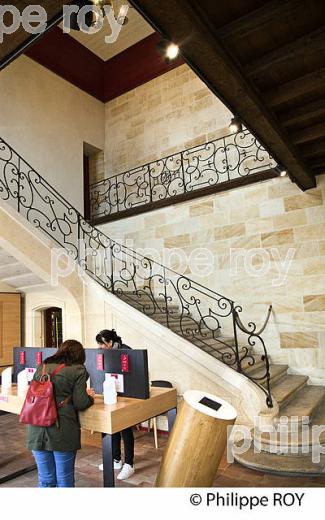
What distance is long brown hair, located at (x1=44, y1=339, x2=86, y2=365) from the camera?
256 cm

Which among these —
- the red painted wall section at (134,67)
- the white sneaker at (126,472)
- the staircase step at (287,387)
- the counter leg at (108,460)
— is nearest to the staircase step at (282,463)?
the staircase step at (287,387)

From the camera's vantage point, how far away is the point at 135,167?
8750 mm

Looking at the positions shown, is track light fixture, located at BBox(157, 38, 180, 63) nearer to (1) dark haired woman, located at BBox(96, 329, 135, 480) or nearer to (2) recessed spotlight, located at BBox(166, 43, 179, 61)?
(2) recessed spotlight, located at BBox(166, 43, 179, 61)

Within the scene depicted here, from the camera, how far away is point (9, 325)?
671cm

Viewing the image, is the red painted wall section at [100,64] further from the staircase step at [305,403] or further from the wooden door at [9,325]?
the staircase step at [305,403]

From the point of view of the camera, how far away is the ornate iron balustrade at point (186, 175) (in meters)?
6.68

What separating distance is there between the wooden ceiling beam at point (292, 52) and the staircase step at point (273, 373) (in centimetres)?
355

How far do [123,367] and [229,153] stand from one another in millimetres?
5502

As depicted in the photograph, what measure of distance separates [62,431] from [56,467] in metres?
0.30

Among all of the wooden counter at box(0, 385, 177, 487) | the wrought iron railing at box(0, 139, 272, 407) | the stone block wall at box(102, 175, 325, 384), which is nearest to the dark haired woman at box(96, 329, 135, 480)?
the wooden counter at box(0, 385, 177, 487)

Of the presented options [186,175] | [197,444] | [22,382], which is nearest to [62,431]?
[197,444]

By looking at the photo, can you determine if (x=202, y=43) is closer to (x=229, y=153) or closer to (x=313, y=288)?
(x=313, y=288)

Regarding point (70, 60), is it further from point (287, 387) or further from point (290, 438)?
point (290, 438)

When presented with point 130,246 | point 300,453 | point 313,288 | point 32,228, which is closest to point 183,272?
point 130,246
